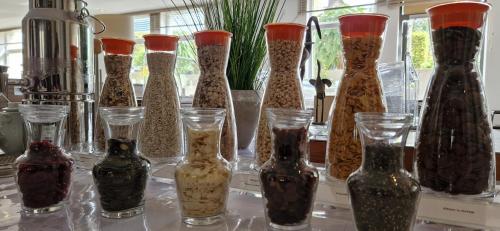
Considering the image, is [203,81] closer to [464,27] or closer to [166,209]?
[166,209]

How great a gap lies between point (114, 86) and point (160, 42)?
0.14 m

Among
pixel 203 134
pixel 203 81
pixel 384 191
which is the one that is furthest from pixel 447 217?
pixel 203 81

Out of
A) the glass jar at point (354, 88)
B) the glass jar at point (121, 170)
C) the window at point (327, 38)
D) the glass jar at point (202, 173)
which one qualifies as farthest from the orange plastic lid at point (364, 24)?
the window at point (327, 38)

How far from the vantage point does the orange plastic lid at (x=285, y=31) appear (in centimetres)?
59

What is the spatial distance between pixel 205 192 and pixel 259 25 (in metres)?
0.48

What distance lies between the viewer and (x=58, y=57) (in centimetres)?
78

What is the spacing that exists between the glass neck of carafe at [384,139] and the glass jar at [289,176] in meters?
0.07

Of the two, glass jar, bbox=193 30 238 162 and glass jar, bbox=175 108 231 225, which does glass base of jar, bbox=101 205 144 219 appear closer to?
glass jar, bbox=175 108 231 225

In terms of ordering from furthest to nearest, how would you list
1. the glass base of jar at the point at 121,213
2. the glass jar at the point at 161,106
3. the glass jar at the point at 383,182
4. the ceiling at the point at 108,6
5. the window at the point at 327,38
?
the ceiling at the point at 108,6 < the window at the point at 327,38 < the glass jar at the point at 161,106 < the glass base of jar at the point at 121,213 < the glass jar at the point at 383,182

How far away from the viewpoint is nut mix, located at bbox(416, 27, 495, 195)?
1.49 feet

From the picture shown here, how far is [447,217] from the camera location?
42 cm

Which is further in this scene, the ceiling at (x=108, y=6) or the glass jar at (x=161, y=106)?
the ceiling at (x=108, y=6)

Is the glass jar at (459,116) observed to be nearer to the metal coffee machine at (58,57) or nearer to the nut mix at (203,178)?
the nut mix at (203,178)

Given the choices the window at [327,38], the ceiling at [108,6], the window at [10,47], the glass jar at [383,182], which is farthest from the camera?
the window at [10,47]
